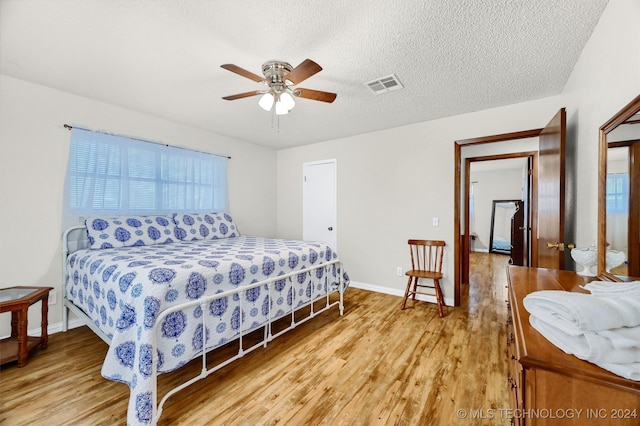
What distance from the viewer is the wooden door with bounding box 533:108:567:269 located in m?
1.95

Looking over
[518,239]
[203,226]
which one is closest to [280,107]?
[203,226]

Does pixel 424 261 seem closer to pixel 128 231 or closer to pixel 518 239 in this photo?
pixel 518 239

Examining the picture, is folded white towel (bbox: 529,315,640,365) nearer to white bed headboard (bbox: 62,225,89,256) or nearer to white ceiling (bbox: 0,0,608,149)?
white ceiling (bbox: 0,0,608,149)

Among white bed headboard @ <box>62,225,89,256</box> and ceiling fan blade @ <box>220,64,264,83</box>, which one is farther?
white bed headboard @ <box>62,225,89,256</box>

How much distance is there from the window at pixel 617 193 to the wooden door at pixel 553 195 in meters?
0.64

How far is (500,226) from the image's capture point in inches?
287

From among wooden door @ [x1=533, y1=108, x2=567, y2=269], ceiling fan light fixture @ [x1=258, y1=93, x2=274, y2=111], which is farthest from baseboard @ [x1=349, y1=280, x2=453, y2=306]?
ceiling fan light fixture @ [x1=258, y1=93, x2=274, y2=111]

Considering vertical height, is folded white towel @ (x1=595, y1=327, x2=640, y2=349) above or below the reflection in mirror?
below

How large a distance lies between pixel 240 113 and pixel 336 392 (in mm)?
2982

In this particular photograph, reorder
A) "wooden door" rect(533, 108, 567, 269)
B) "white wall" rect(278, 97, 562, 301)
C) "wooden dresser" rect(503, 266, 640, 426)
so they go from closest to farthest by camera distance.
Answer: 1. "wooden dresser" rect(503, 266, 640, 426)
2. "wooden door" rect(533, 108, 567, 269)
3. "white wall" rect(278, 97, 562, 301)

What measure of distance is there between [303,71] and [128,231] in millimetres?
2479

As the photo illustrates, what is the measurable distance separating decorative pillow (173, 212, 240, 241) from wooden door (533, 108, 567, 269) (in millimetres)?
3550

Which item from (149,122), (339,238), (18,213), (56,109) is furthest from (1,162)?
(339,238)

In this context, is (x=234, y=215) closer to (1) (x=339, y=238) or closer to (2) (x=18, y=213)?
(1) (x=339, y=238)
